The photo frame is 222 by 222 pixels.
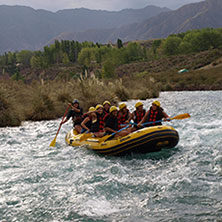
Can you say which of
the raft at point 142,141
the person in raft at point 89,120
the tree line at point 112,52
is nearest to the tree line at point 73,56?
the tree line at point 112,52

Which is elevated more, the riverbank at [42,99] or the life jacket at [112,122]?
the life jacket at [112,122]

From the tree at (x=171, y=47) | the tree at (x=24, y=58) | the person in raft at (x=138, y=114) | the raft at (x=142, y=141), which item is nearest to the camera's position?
the raft at (x=142, y=141)

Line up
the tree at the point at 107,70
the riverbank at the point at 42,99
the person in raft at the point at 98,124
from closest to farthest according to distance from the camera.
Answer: the person in raft at the point at 98,124 < the riverbank at the point at 42,99 < the tree at the point at 107,70

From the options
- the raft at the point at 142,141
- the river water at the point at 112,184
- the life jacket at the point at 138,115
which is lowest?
the river water at the point at 112,184

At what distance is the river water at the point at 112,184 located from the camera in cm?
397

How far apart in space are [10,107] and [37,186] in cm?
619

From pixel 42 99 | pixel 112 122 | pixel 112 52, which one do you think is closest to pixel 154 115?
pixel 112 122

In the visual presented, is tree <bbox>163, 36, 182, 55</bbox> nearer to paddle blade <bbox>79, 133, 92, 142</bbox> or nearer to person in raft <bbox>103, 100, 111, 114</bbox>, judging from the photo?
person in raft <bbox>103, 100, 111, 114</bbox>

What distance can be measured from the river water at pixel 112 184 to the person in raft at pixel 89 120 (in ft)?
2.13

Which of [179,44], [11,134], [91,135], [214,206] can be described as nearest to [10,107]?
[11,134]

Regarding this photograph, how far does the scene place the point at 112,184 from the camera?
4.99 meters

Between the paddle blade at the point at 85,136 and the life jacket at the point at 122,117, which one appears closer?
the paddle blade at the point at 85,136

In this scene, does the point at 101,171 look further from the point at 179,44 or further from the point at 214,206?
the point at 179,44

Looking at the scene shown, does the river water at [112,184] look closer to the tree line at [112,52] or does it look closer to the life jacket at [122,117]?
the life jacket at [122,117]
